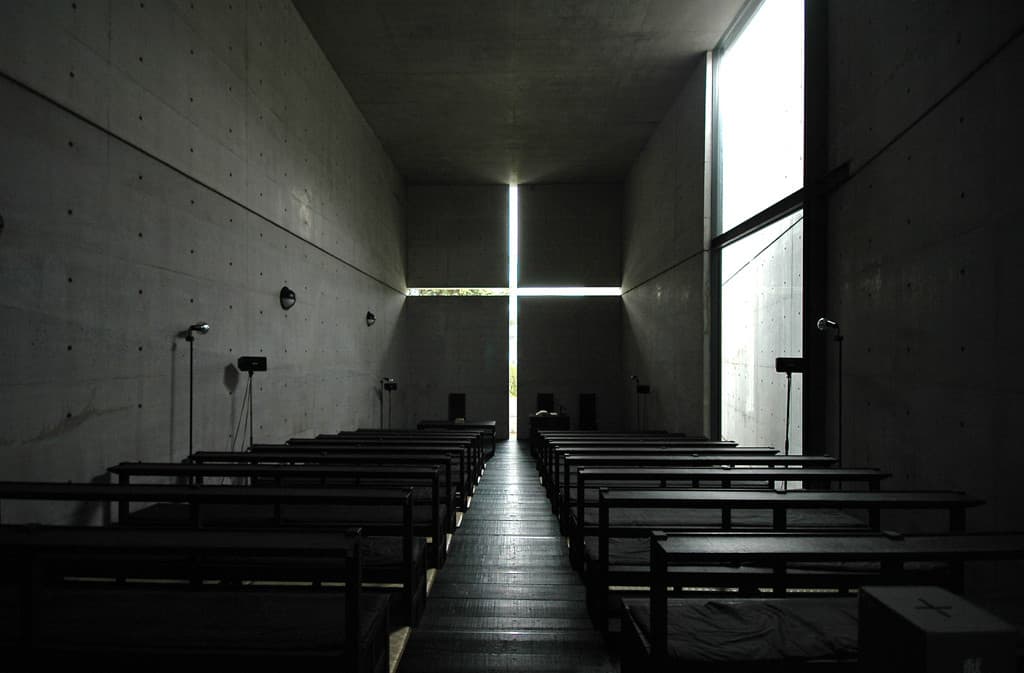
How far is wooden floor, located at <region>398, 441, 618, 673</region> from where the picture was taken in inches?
91.8

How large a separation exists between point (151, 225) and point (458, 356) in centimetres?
813

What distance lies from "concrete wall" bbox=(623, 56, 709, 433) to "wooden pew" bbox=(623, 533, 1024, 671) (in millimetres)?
5184

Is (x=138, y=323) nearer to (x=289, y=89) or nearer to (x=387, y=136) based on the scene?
(x=289, y=89)

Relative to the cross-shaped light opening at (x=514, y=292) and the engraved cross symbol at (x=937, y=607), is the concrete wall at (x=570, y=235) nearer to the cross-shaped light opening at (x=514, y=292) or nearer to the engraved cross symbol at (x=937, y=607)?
the cross-shaped light opening at (x=514, y=292)

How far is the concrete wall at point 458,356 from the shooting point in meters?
11.4

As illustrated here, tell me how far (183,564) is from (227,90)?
3.63m

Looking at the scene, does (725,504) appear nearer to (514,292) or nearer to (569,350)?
(569,350)

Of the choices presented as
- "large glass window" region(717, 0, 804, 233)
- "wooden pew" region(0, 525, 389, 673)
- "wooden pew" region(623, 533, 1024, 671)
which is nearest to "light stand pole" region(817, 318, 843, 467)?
"large glass window" region(717, 0, 804, 233)

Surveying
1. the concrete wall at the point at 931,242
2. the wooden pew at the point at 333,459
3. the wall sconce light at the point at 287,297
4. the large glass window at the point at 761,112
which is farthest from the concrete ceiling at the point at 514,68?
the wooden pew at the point at 333,459

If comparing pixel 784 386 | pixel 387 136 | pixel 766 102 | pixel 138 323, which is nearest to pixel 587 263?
pixel 387 136

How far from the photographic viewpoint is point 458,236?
37.7ft

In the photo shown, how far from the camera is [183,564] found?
2.21m

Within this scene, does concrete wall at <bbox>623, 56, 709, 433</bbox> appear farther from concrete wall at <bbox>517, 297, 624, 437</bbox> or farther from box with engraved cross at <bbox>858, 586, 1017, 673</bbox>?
box with engraved cross at <bbox>858, 586, 1017, 673</bbox>

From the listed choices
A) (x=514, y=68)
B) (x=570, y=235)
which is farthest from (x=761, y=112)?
(x=570, y=235)
